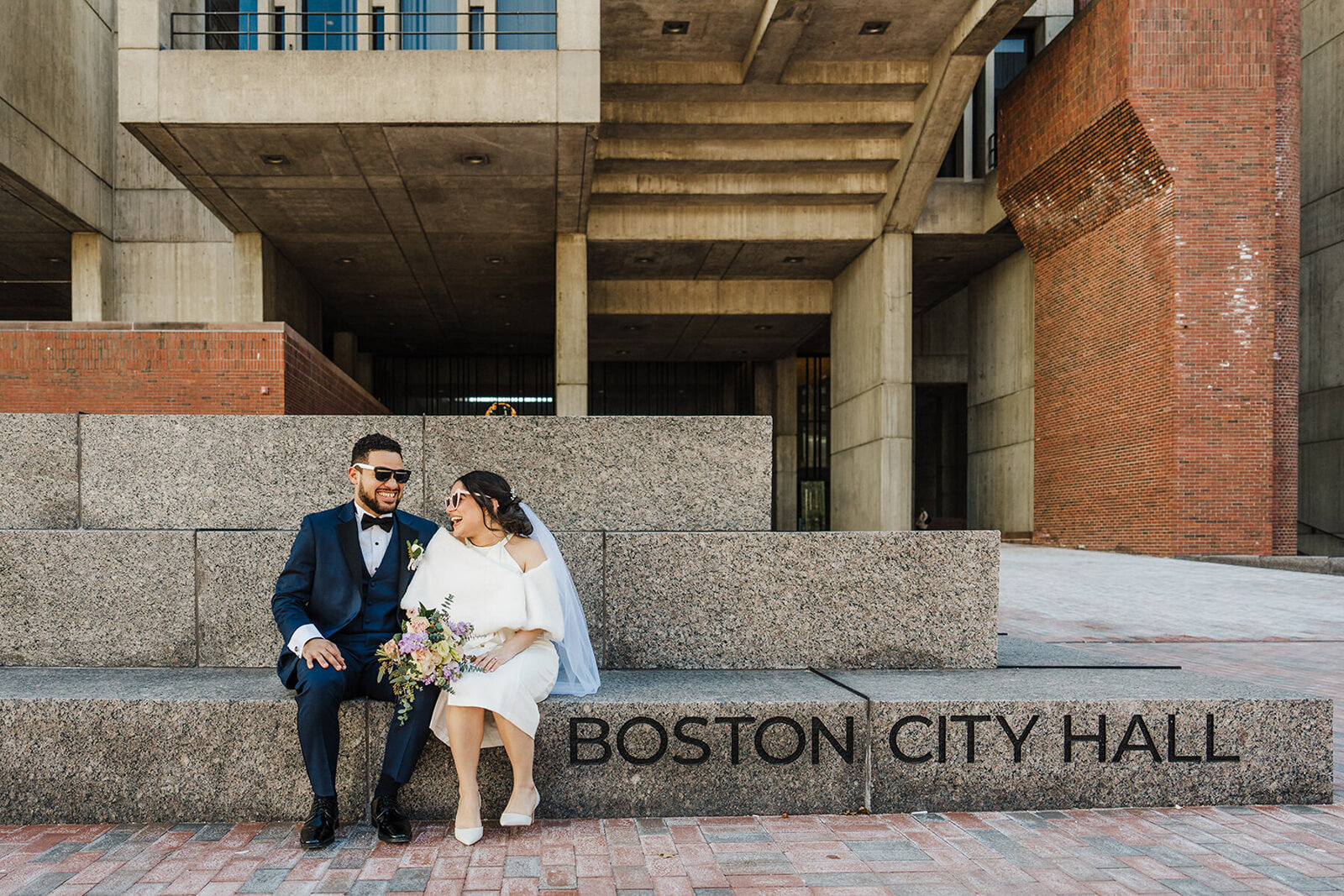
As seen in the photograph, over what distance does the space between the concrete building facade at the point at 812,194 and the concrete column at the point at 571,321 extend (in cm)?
8

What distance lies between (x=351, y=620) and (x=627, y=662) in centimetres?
152

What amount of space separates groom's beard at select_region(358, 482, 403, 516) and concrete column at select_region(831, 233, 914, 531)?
16417 millimetres

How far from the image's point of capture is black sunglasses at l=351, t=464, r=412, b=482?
4.18 m

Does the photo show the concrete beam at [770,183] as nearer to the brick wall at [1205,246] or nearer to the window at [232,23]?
the brick wall at [1205,246]

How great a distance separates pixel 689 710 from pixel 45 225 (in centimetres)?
2106

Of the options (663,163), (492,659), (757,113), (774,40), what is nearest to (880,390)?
(757,113)

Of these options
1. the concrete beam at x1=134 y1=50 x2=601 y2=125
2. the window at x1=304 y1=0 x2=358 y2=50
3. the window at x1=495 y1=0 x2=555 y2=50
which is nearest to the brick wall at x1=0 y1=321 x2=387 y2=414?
the concrete beam at x1=134 y1=50 x2=601 y2=125

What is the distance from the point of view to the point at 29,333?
9555 millimetres

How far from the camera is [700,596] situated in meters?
4.95

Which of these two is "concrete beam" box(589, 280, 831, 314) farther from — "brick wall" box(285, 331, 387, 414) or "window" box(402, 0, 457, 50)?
"brick wall" box(285, 331, 387, 414)

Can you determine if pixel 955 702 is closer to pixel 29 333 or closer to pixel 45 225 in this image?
pixel 29 333

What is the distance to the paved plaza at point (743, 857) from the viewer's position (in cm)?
329

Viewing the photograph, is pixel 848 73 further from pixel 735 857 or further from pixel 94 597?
pixel 735 857

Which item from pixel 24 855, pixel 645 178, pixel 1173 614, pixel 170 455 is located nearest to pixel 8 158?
pixel 645 178
